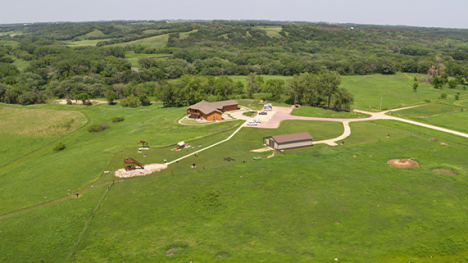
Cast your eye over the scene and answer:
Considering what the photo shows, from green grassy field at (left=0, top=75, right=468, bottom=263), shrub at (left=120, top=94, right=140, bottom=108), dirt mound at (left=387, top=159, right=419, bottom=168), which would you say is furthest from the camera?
shrub at (left=120, top=94, right=140, bottom=108)

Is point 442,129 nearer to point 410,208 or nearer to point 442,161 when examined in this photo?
Answer: point 442,161

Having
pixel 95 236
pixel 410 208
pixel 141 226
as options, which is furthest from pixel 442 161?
pixel 95 236

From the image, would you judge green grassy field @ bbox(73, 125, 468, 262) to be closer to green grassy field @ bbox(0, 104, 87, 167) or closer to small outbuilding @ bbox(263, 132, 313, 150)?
small outbuilding @ bbox(263, 132, 313, 150)

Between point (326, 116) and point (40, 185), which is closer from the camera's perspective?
point (40, 185)

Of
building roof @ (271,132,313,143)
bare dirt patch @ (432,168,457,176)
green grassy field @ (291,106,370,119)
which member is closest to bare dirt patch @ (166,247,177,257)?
building roof @ (271,132,313,143)

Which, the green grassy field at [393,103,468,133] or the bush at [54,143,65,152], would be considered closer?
the bush at [54,143,65,152]

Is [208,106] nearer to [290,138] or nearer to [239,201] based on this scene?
[290,138]

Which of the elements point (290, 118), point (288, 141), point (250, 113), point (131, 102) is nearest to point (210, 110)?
point (250, 113)
